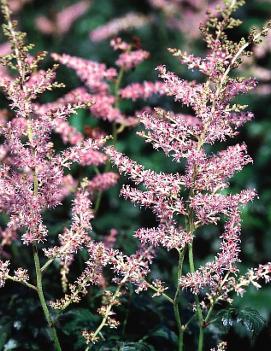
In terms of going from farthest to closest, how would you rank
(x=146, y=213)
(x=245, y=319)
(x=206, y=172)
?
(x=146, y=213)
(x=245, y=319)
(x=206, y=172)

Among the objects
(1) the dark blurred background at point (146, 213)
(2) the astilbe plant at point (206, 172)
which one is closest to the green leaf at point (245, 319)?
(1) the dark blurred background at point (146, 213)

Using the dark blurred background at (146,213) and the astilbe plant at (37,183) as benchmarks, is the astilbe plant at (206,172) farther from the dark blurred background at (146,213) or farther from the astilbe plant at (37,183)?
the dark blurred background at (146,213)

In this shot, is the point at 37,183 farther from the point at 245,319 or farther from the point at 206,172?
the point at 245,319

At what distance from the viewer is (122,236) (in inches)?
189

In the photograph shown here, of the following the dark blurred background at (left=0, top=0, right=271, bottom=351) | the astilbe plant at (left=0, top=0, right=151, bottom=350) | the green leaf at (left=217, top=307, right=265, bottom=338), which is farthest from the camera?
the dark blurred background at (left=0, top=0, right=271, bottom=351)

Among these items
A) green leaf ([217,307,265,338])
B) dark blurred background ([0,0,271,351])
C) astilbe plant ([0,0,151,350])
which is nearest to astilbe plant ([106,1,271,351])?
green leaf ([217,307,265,338])

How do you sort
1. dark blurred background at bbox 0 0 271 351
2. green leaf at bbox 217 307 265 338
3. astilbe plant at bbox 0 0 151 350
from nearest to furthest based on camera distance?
astilbe plant at bbox 0 0 151 350 < green leaf at bbox 217 307 265 338 < dark blurred background at bbox 0 0 271 351

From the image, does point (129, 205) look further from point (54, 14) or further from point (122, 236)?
point (54, 14)

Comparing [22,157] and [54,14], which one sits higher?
[54,14]

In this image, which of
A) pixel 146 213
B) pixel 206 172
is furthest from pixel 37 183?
pixel 146 213

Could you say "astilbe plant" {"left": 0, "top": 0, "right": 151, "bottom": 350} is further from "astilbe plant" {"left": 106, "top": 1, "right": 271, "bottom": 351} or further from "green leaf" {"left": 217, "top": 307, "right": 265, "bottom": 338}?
"green leaf" {"left": 217, "top": 307, "right": 265, "bottom": 338}

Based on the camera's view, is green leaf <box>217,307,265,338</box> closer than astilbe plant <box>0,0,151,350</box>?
No

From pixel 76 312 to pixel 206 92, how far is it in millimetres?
1704

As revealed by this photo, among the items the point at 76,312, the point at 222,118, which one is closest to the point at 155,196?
the point at 222,118
